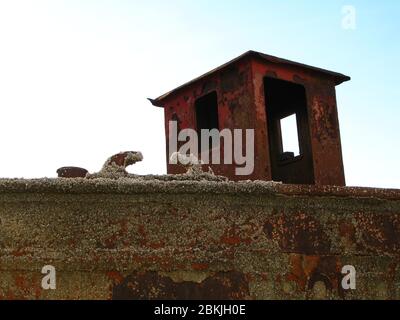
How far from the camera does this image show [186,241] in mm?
3279

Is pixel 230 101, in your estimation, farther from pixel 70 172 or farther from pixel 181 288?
pixel 181 288

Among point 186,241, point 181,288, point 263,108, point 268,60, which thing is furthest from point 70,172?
point 268,60

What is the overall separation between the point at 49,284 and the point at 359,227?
218cm

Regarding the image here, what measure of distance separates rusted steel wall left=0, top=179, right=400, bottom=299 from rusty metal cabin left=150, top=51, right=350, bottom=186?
1.66 meters

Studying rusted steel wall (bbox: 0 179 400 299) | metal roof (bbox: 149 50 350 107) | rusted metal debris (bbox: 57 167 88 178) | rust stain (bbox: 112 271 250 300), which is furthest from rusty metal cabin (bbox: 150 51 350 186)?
Result: rusted metal debris (bbox: 57 167 88 178)

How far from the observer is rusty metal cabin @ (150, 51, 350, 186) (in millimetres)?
5473

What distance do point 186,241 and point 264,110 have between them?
2593 millimetres

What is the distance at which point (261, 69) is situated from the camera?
223 inches

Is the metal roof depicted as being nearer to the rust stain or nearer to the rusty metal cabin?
the rusty metal cabin

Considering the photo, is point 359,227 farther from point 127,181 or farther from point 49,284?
point 49,284

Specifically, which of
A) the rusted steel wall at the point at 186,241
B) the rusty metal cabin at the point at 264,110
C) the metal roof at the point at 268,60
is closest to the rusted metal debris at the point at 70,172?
the rusted steel wall at the point at 186,241

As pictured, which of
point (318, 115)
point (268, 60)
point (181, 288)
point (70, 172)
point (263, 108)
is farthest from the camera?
point (318, 115)

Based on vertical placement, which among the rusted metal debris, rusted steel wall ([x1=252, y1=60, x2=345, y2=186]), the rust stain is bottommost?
the rust stain

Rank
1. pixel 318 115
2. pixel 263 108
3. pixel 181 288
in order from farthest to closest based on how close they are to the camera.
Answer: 1. pixel 318 115
2. pixel 263 108
3. pixel 181 288
